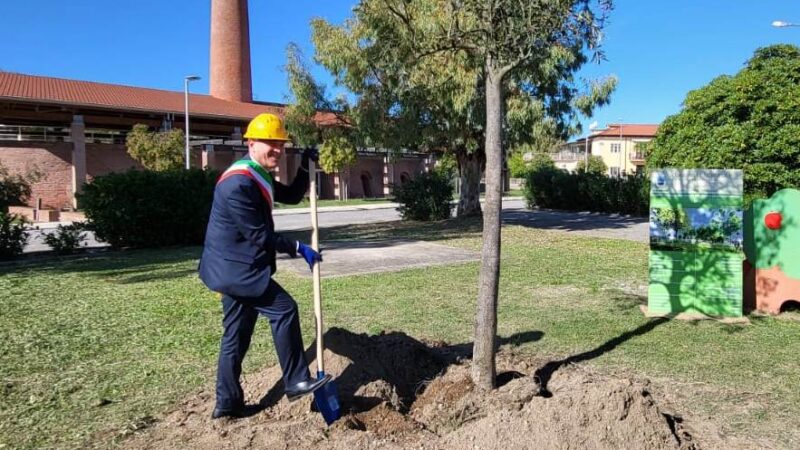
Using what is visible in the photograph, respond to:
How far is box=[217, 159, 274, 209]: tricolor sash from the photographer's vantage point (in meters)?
3.49

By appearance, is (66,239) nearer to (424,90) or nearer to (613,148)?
(424,90)

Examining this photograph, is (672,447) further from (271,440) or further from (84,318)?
(84,318)

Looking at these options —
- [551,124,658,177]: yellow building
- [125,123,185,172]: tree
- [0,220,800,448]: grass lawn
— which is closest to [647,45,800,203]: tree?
[0,220,800,448]: grass lawn

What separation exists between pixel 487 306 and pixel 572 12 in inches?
75.6

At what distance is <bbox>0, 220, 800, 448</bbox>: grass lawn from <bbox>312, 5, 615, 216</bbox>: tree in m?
6.47

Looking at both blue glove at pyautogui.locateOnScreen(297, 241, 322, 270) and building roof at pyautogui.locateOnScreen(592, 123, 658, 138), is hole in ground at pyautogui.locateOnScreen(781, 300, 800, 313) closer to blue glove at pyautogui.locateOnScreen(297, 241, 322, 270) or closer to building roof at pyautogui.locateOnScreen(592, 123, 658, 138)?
blue glove at pyautogui.locateOnScreen(297, 241, 322, 270)

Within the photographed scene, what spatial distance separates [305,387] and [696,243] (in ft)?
15.8

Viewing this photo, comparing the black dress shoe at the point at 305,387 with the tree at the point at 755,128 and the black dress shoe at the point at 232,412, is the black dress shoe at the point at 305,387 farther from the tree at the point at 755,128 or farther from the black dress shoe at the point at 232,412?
the tree at the point at 755,128

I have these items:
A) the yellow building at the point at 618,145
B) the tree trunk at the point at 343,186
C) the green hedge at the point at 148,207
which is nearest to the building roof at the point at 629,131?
the yellow building at the point at 618,145

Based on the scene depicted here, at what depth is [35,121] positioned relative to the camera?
3297 cm

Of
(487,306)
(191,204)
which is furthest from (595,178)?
(487,306)

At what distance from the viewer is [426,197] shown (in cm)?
2031

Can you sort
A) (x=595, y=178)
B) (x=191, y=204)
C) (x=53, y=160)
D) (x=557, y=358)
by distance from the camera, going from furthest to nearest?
(x=53, y=160), (x=595, y=178), (x=191, y=204), (x=557, y=358)

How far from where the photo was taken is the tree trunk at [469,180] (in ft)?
63.0
